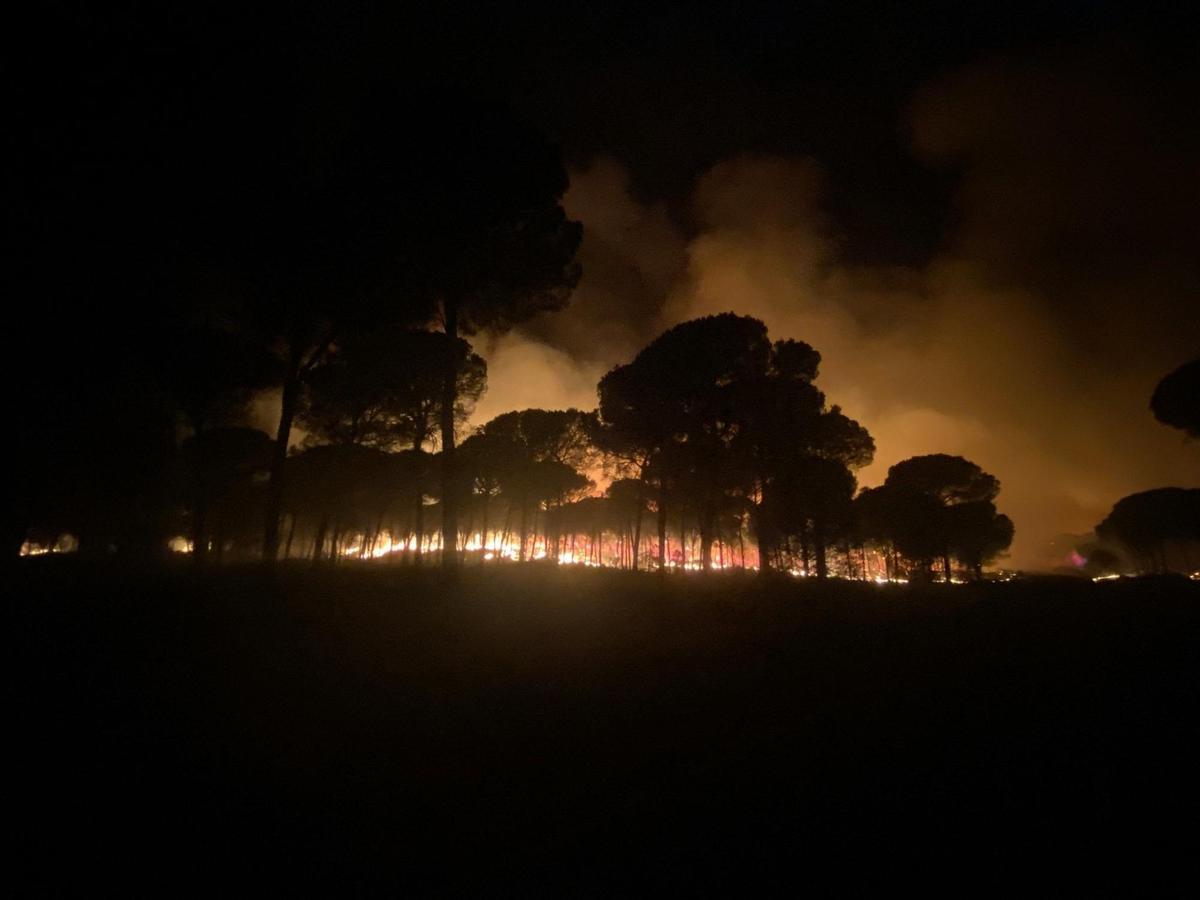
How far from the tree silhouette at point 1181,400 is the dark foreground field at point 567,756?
19.7m

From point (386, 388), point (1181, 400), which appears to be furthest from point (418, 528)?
point (1181, 400)

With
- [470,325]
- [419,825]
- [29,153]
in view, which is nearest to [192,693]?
[419,825]

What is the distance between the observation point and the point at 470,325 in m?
16.6

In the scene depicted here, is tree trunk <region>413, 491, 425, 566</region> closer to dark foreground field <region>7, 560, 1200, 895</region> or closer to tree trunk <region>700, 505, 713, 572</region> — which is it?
dark foreground field <region>7, 560, 1200, 895</region>

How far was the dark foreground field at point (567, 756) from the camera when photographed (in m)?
3.02

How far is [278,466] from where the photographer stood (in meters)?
14.8

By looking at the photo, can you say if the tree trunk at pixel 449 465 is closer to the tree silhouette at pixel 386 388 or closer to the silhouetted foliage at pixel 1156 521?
the tree silhouette at pixel 386 388

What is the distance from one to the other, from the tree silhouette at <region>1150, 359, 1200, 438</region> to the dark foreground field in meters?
19.7

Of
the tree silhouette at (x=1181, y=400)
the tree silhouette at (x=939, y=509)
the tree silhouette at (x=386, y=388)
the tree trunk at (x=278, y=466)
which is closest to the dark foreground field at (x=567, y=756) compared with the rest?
the tree trunk at (x=278, y=466)

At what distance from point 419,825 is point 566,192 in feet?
51.3

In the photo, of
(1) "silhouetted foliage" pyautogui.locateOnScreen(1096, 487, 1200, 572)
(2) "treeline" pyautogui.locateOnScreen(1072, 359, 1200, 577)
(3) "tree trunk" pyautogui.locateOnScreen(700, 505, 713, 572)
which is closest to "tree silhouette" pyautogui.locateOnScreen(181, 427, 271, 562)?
(3) "tree trunk" pyautogui.locateOnScreen(700, 505, 713, 572)

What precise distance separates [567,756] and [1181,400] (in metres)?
30.3

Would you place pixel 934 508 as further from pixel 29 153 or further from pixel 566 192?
pixel 29 153

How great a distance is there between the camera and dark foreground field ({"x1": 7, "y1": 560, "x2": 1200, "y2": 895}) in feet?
9.91
